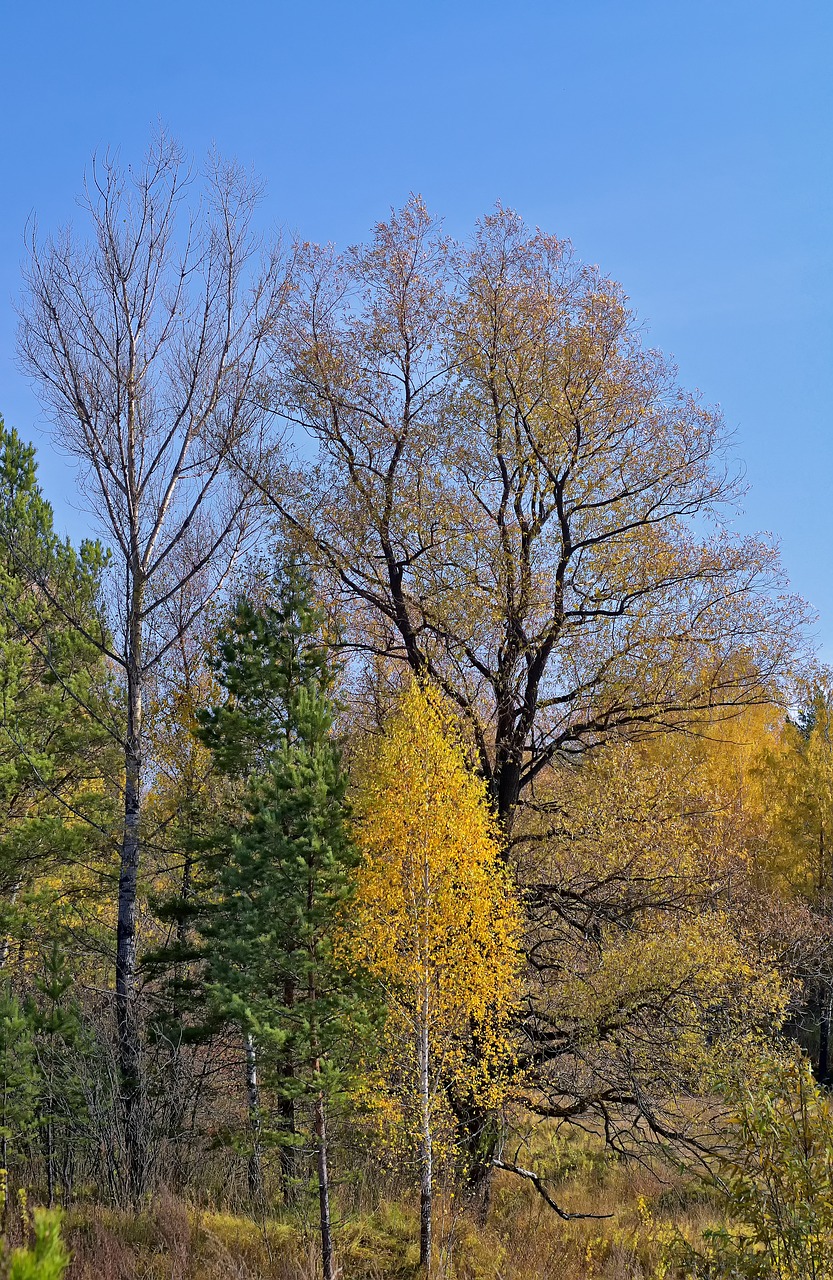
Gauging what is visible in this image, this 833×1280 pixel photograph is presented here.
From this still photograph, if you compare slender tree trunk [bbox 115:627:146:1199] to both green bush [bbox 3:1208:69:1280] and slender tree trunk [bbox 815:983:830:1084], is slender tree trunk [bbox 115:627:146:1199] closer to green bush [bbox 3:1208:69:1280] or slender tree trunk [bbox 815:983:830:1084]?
green bush [bbox 3:1208:69:1280]

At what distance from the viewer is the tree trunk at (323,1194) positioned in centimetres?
801

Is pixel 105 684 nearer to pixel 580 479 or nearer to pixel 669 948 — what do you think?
pixel 580 479

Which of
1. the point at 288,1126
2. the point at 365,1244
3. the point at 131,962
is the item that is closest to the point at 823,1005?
the point at 365,1244

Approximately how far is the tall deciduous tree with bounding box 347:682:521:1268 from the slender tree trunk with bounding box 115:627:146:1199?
9.52ft

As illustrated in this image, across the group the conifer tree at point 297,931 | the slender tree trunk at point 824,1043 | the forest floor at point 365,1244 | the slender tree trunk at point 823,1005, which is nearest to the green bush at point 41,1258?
the conifer tree at point 297,931

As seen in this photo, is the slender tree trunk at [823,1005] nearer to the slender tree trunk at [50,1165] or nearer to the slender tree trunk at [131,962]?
the slender tree trunk at [131,962]

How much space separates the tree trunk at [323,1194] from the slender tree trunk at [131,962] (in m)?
2.23

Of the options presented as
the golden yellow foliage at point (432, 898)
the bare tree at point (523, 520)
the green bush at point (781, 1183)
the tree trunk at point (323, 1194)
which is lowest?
the tree trunk at point (323, 1194)

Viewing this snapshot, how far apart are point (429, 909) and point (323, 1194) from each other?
2.79m

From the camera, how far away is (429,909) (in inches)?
344

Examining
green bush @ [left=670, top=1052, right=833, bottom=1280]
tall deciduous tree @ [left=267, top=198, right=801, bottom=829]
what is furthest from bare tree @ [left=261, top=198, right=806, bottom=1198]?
green bush @ [left=670, top=1052, right=833, bottom=1280]

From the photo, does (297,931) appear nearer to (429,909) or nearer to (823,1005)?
(429,909)

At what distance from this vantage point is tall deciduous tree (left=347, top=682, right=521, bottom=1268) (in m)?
8.55

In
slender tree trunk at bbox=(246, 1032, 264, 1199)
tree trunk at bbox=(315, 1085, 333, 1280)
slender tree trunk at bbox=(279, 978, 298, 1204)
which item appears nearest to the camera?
tree trunk at bbox=(315, 1085, 333, 1280)
